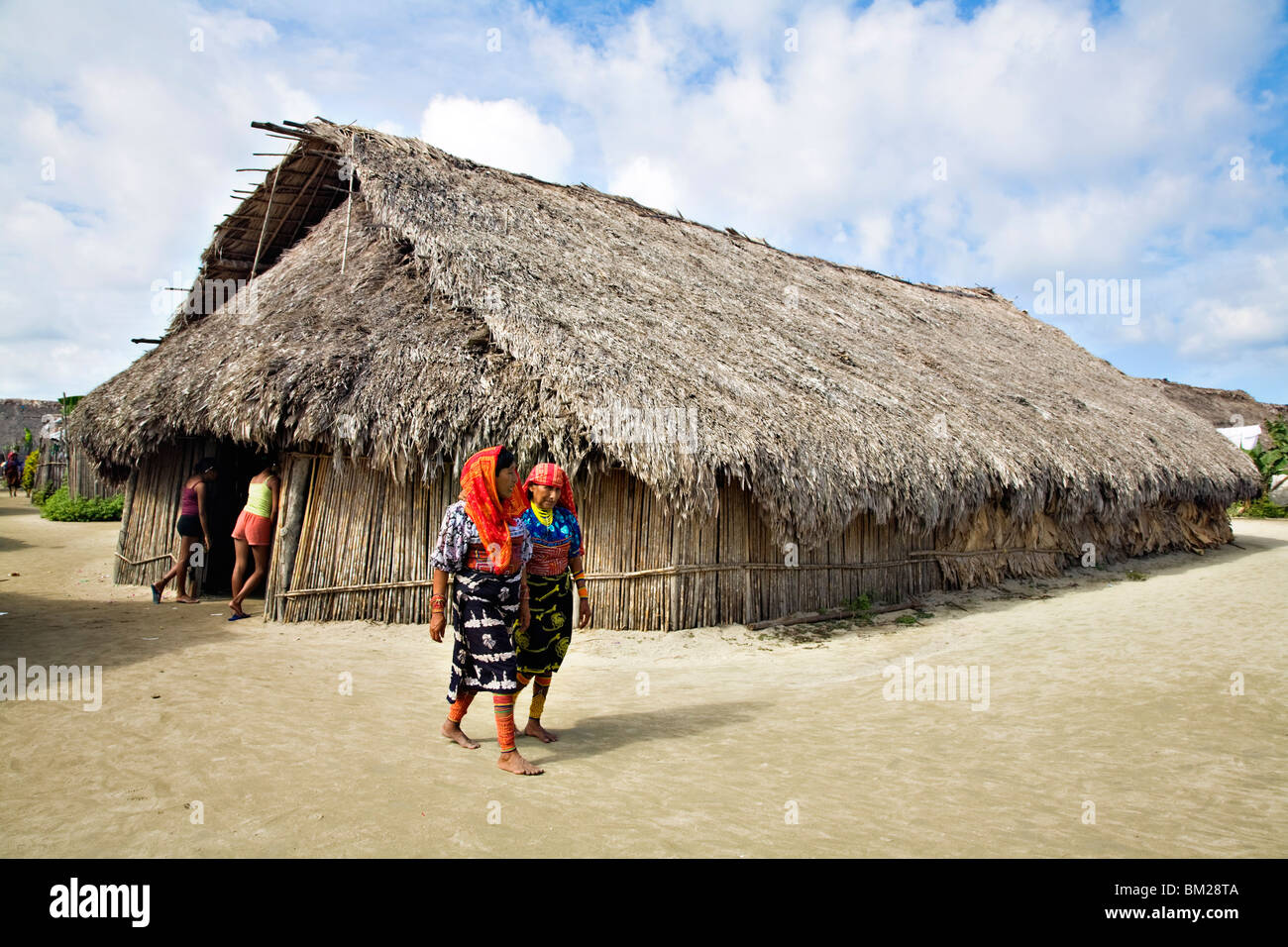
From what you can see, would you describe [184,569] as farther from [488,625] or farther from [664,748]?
[664,748]

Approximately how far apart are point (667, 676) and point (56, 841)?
3.92 m

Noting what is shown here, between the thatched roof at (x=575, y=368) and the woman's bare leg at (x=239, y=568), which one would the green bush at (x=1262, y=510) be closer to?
the thatched roof at (x=575, y=368)

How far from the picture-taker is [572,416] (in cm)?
657

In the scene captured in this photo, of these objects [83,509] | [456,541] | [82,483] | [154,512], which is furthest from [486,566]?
[82,483]

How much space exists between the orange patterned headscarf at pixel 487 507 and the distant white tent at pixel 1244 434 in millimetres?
28733

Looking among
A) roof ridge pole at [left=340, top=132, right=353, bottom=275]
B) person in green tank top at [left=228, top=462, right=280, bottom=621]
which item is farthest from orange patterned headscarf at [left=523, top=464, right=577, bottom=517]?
roof ridge pole at [left=340, top=132, right=353, bottom=275]

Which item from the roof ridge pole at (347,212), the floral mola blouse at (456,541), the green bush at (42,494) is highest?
the roof ridge pole at (347,212)

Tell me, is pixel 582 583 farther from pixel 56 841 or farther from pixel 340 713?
pixel 56 841

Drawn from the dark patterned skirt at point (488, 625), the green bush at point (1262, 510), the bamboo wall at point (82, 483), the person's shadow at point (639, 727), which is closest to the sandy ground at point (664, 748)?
the person's shadow at point (639, 727)

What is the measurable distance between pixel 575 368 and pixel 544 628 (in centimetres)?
322

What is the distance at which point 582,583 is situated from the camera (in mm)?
4227

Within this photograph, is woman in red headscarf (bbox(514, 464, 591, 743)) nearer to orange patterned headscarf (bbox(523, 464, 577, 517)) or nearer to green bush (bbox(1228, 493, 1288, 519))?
orange patterned headscarf (bbox(523, 464, 577, 517))

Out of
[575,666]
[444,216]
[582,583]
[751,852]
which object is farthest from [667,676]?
[444,216]

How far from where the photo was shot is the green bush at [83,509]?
15688mm
